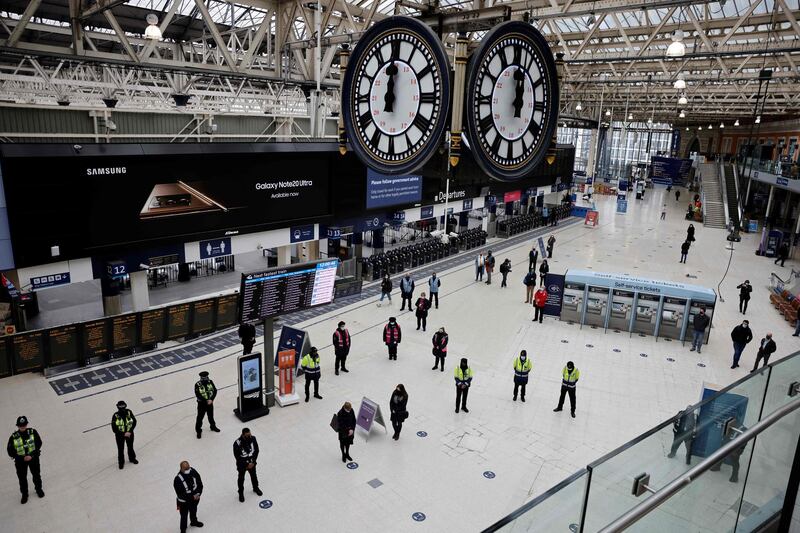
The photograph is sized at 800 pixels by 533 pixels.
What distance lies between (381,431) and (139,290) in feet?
25.5

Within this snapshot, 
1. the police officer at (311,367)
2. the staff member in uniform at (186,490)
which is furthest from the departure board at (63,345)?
the staff member in uniform at (186,490)

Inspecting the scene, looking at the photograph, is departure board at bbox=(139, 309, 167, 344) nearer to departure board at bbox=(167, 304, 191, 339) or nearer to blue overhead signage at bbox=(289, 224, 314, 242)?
departure board at bbox=(167, 304, 191, 339)

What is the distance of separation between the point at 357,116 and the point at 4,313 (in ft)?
42.3

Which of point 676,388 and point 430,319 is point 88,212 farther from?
point 676,388

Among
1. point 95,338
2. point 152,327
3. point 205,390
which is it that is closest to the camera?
point 205,390

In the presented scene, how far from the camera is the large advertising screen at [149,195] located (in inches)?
435

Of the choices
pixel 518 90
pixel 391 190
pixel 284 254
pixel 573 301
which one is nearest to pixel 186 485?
pixel 518 90

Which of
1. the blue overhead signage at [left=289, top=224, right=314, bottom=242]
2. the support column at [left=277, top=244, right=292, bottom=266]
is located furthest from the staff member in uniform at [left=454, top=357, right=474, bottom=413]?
the support column at [left=277, top=244, right=292, bottom=266]

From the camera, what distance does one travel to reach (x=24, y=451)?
757 cm

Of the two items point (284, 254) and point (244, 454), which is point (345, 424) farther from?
point (284, 254)

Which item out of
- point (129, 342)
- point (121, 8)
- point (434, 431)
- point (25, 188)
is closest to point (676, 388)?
point (434, 431)

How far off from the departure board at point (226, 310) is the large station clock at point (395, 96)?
38.5 ft

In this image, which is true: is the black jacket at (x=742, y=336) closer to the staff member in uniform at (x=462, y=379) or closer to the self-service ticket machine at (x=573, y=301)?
the self-service ticket machine at (x=573, y=301)

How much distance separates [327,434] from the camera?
383 inches
